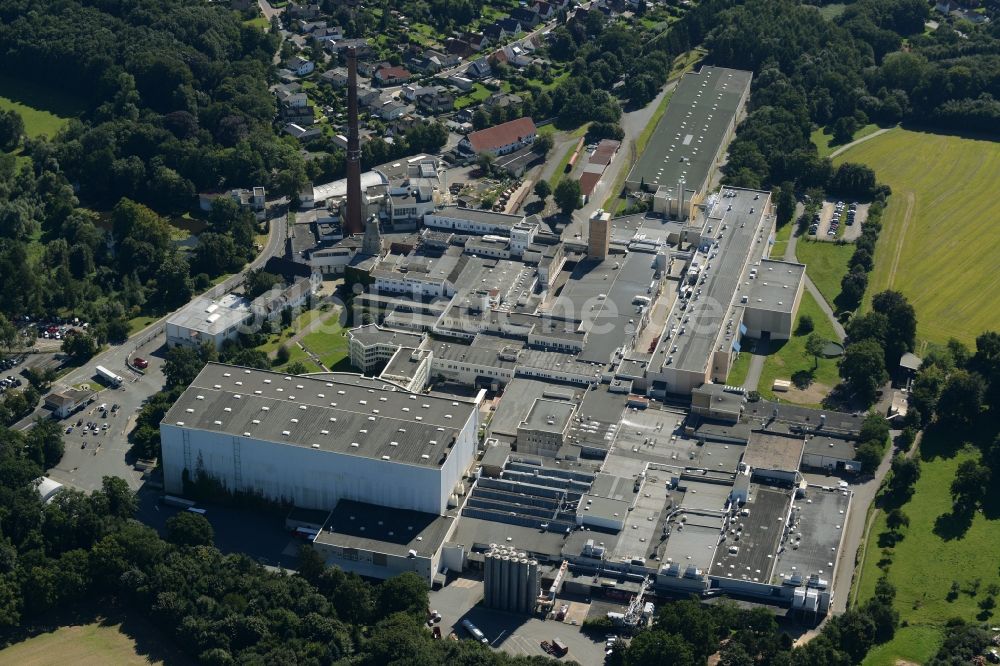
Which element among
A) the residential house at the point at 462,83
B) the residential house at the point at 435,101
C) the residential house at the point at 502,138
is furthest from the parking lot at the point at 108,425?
the residential house at the point at 462,83

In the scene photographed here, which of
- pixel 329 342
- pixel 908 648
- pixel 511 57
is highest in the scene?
pixel 908 648

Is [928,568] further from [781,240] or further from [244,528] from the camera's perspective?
[781,240]

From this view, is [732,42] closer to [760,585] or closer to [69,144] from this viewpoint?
[69,144]

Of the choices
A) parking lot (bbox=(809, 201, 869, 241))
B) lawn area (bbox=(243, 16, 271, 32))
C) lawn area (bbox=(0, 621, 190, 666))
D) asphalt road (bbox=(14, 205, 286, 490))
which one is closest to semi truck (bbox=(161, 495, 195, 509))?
asphalt road (bbox=(14, 205, 286, 490))

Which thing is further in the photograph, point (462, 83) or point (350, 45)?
point (350, 45)

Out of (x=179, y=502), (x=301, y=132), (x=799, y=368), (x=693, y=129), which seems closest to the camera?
(x=179, y=502)

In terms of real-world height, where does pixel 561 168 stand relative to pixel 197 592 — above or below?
below

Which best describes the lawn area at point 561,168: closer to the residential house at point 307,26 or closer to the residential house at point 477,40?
the residential house at point 477,40

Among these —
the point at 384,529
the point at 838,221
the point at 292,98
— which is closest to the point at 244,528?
the point at 384,529

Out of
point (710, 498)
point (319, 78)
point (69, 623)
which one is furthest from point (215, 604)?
point (319, 78)

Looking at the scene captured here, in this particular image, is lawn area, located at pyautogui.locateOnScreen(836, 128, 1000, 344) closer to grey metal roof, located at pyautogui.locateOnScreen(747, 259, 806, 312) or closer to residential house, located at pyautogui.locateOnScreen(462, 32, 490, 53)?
grey metal roof, located at pyautogui.locateOnScreen(747, 259, 806, 312)
